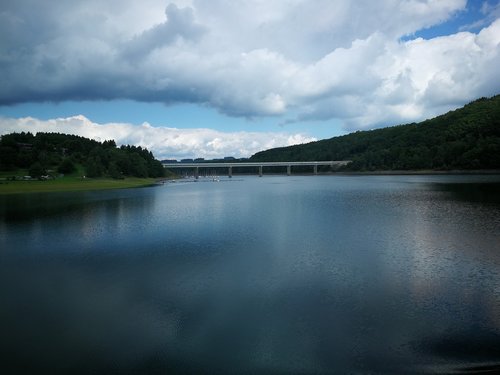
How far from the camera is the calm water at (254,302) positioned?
10914 mm

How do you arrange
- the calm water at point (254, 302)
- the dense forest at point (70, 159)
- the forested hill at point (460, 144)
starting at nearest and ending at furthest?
the calm water at point (254, 302) → the dense forest at point (70, 159) → the forested hill at point (460, 144)

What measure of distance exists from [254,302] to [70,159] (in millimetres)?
144030

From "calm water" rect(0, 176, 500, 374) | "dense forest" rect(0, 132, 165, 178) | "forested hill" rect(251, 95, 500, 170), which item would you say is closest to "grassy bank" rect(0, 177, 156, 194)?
"dense forest" rect(0, 132, 165, 178)

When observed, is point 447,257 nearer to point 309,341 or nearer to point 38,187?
point 309,341

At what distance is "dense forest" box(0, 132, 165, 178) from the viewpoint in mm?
125656

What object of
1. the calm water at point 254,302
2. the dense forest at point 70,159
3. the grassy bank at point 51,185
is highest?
the dense forest at point 70,159

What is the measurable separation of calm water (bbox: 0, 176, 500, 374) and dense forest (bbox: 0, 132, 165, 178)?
98.6 m

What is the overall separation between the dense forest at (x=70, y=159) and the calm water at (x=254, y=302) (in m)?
98.6

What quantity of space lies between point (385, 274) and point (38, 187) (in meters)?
92.8

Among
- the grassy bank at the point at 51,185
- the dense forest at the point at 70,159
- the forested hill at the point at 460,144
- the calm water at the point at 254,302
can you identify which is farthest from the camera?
the forested hill at the point at 460,144

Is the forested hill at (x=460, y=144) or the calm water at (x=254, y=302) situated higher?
the forested hill at (x=460, y=144)

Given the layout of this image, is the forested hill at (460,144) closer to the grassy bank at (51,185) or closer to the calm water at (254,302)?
the calm water at (254,302)

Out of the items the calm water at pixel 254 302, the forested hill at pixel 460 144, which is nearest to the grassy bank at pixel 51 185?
the calm water at pixel 254 302

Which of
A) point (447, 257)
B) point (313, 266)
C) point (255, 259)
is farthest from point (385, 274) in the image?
point (255, 259)
